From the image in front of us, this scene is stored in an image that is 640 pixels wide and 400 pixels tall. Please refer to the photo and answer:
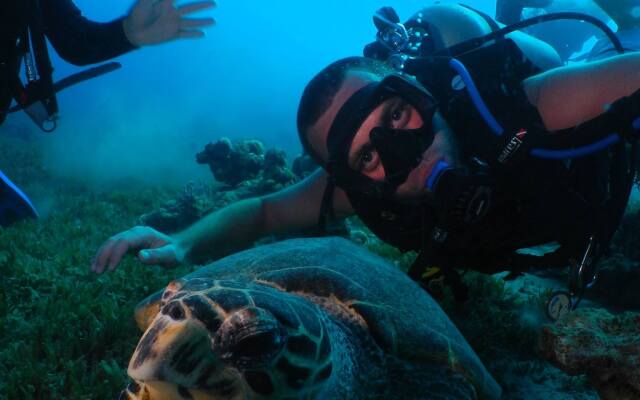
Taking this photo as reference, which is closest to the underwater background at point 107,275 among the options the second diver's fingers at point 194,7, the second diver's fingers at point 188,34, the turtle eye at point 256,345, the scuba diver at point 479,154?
the scuba diver at point 479,154

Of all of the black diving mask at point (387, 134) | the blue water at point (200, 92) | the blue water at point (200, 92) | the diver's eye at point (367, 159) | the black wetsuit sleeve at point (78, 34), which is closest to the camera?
the black diving mask at point (387, 134)

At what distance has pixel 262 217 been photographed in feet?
11.1

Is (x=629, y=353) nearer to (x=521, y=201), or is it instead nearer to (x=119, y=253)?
(x=521, y=201)

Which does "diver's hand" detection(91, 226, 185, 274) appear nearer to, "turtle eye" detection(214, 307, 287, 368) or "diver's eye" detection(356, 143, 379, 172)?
"diver's eye" detection(356, 143, 379, 172)

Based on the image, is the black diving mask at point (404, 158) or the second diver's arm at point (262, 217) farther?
the second diver's arm at point (262, 217)

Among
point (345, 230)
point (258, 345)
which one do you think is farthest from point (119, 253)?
point (345, 230)

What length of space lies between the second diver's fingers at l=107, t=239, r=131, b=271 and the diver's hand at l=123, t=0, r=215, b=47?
2.10m

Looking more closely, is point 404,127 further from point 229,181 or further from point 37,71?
point 229,181

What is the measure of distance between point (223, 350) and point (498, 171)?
6.53 ft

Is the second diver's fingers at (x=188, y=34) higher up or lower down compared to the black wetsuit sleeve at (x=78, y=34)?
higher up

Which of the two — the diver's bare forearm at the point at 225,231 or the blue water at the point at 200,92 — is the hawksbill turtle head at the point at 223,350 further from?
the blue water at the point at 200,92

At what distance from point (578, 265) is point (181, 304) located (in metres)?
2.64

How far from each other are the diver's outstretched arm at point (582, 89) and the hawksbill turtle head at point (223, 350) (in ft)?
6.63

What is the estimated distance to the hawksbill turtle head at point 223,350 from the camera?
3.43 feet
